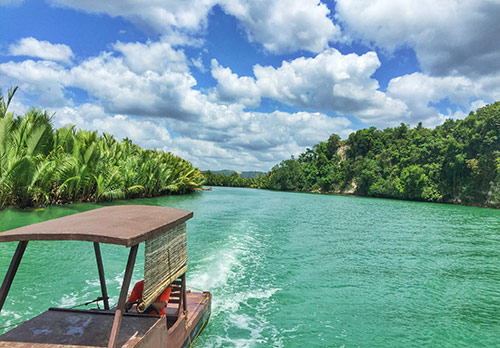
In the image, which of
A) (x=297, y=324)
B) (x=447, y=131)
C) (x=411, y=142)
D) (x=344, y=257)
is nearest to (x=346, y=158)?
(x=411, y=142)

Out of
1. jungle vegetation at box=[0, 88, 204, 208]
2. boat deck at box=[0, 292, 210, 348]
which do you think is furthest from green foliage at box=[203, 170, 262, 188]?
boat deck at box=[0, 292, 210, 348]

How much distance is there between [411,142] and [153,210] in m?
77.8

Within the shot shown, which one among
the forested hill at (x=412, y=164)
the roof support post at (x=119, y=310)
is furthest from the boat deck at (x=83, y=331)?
the forested hill at (x=412, y=164)

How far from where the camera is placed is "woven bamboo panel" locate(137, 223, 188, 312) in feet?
11.6

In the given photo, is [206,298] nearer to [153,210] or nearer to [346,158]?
[153,210]

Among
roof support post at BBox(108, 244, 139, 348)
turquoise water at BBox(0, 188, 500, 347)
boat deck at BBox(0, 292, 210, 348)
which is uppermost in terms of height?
roof support post at BBox(108, 244, 139, 348)

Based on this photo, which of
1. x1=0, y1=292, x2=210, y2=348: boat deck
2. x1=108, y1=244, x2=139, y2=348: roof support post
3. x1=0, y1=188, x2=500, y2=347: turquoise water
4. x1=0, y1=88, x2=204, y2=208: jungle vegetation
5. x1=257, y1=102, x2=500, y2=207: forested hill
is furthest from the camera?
x1=257, y1=102, x2=500, y2=207: forested hill

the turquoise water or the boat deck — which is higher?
the boat deck

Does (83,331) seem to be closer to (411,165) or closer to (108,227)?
(108,227)

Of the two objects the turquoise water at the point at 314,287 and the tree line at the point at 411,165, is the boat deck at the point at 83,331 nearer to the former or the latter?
the turquoise water at the point at 314,287

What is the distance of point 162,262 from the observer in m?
3.99

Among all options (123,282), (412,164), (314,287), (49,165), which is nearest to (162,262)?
(123,282)

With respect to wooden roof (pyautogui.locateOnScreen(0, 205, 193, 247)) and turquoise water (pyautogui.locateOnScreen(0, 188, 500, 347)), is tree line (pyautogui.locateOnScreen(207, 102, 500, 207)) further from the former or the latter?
wooden roof (pyautogui.locateOnScreen(0, 205, 193, 247))

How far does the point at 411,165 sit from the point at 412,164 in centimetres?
228
